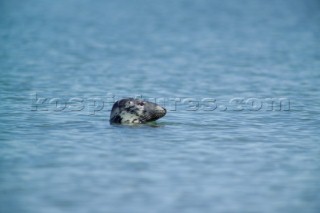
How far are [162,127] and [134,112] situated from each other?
2.10ft

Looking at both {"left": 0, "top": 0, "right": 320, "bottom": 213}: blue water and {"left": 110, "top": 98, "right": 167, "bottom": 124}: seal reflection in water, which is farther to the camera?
{"left": 110, "top": 98, "right": 167, "bottom": 124}: seal reflection in water

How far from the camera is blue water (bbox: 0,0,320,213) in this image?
11.5 metres

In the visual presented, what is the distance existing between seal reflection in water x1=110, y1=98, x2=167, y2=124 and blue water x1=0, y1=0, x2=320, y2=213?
0.25 metres

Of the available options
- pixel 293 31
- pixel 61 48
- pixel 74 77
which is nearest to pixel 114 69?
pixel 74 77

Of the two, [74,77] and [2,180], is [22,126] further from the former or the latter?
[74,77]

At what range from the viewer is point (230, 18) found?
5681 cm

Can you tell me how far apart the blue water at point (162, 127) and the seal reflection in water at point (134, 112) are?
249 mm

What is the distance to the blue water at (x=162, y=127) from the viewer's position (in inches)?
452

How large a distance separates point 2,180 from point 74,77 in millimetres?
12820

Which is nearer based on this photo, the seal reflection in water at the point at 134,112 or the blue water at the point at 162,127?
the blue water at the point at 162,127

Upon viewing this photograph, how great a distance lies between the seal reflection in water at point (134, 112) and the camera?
1659 cm

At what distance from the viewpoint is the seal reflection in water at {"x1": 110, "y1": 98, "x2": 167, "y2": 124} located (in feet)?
54.4

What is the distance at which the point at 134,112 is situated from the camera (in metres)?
16.6

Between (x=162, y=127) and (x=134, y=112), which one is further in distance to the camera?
(x=134, y=112)
